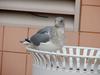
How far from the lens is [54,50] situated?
907 mm

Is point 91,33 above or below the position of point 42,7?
below

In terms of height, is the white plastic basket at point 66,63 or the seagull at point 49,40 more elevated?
the seagull at point 49,40

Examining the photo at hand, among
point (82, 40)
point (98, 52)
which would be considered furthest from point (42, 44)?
point (82, 40)

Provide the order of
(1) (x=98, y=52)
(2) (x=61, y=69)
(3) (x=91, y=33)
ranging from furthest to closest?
1. (3) (x=91, y=33)
2. (1) (x=98, y=52)
3. (2) (x=61, y=69)

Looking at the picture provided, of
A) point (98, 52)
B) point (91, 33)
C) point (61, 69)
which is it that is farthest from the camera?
point (91, 33)

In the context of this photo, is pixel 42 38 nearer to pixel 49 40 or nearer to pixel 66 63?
pixel 49 40

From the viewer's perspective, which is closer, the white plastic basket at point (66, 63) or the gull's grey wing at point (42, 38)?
the white plastic basket at point (66, 63)

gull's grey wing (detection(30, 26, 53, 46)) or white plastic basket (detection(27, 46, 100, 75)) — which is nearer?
white plastic basket (detection(27, 46, 100, 75))

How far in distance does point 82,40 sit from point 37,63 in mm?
576

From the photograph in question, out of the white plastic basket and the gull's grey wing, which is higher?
the gull's grey wing

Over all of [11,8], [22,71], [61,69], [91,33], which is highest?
[11,8]

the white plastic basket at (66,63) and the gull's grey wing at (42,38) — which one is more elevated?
the gull's grey wing at (42,38)

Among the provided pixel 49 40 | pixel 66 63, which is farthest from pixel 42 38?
pixel 66 63

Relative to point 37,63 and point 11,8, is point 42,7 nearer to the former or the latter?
point 11,8
